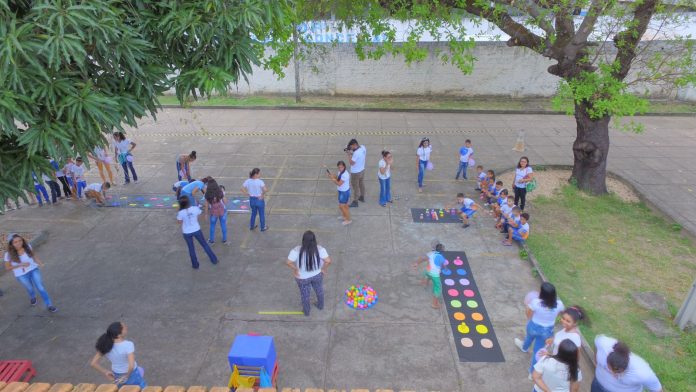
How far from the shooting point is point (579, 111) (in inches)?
419

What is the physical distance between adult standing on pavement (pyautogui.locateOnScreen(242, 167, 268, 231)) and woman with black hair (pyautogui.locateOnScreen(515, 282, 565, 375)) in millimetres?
5340

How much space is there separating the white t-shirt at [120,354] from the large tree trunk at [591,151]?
10.7 meters

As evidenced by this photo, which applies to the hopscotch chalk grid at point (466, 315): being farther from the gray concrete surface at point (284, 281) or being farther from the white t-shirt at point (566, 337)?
the white t-shirt at point (566, 337)

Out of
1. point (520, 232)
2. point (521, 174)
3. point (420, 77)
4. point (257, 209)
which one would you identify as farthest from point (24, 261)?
point (420, 77)

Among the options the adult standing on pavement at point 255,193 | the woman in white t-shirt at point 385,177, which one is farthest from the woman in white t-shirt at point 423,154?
the adult standing on pavement at point 255,193

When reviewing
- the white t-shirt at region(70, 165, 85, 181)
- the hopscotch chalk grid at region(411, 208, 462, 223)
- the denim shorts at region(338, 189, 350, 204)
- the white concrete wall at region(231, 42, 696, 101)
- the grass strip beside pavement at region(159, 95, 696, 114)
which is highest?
the white concrete wall at region(231, 42, 696, 101)

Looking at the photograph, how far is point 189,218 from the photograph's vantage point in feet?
23.9

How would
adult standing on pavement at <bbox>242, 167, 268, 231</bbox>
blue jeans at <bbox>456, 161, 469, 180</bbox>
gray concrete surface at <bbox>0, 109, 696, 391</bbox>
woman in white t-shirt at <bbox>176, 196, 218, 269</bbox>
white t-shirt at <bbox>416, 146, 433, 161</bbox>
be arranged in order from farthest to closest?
blue jeans at <bbox>456, 161, 469, 180</bbox>
white t-shirt at <bbox>416, 146, 433, 161</bbox>
adult standing on pavement at <bbox>242, 167, 268, 231</bbox>
woman in white t-shirt at <bbox>176, 196, 218, 269</bbox>
gray concrete surface at <bbox>0, 109, 696, 391</bbox>

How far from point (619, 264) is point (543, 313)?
390 cm

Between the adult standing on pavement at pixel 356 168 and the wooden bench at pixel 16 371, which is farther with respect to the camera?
the adult standing on pavement at pixel 356 168

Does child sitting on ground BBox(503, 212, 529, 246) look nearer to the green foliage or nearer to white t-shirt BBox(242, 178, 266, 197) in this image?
white t-shirt BBox(242, 178, 266, 197)

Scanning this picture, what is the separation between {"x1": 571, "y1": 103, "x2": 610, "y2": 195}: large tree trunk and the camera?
34.7ft

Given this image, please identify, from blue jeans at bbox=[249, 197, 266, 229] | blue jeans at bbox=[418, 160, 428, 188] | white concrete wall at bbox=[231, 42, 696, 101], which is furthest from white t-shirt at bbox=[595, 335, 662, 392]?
white concrete wall at bbox=[231, 42, 696, 101]

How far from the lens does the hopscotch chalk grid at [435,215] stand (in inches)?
373
